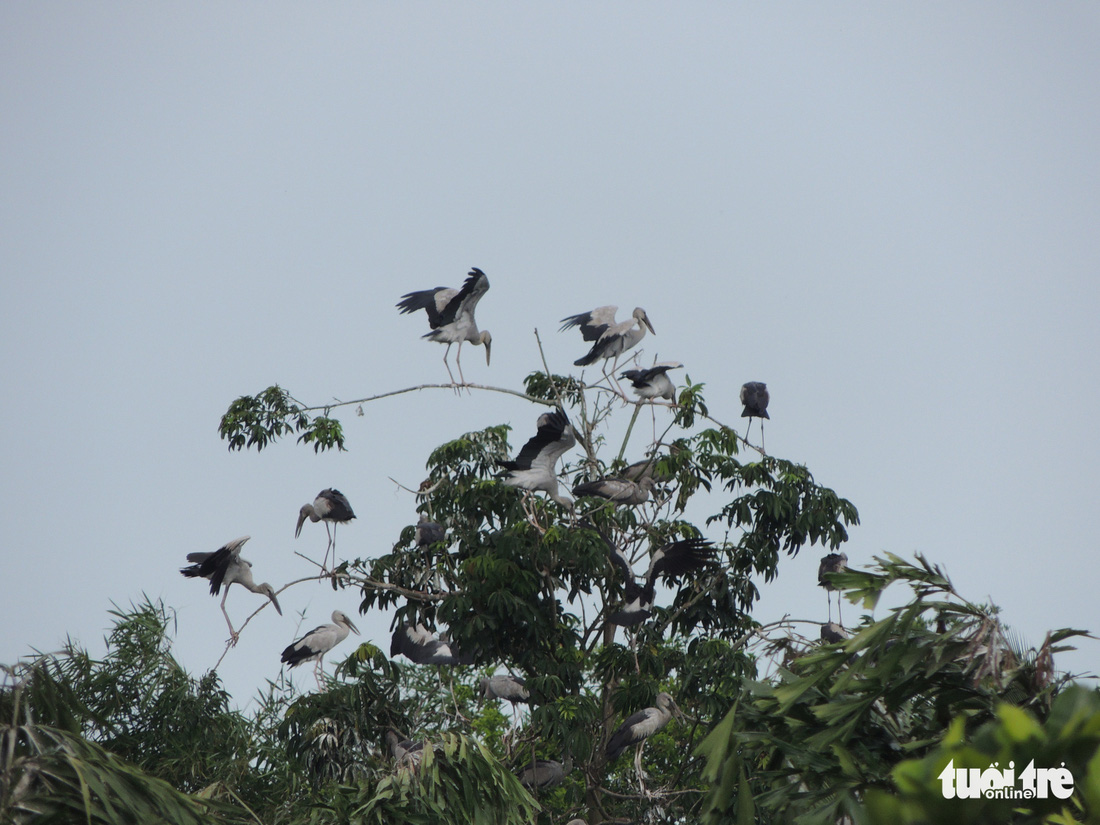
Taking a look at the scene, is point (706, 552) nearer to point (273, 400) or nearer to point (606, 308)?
point (606, 308)

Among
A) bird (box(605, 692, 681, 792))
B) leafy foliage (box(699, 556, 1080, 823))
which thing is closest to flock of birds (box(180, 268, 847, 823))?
bird (box(605, 692, 681, 792))

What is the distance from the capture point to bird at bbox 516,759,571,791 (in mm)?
8555

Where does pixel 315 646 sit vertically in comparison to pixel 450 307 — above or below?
below

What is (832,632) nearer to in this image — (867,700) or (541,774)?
(541,774)

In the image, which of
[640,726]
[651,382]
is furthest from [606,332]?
[640,726]

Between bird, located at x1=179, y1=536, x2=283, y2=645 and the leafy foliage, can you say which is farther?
bird, located at x1=179, y1=536, x2=283, y2=645

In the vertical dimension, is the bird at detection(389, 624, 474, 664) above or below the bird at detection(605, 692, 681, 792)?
above

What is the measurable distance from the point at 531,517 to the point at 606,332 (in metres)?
2.51

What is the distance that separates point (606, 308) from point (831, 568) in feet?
10.7

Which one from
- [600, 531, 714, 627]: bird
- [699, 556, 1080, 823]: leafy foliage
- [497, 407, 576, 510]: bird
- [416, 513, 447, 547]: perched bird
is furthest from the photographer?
[416, 513, 447, 547]: perched bird

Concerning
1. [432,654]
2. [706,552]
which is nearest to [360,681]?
[432,654]

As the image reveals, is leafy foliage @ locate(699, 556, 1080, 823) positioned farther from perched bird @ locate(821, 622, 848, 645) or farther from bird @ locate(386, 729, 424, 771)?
perched bird @ locate(821, 622, 848, 645)

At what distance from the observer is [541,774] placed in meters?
8.61

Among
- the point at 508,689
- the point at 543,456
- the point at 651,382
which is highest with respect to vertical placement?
the point at 651,382
